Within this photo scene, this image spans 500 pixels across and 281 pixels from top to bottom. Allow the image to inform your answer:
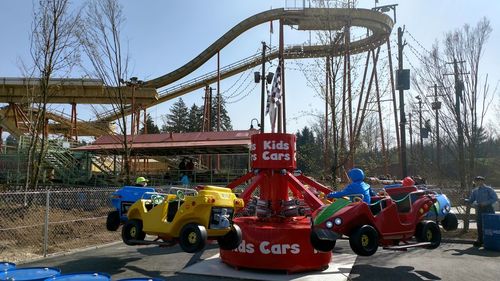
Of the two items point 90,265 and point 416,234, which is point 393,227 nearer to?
point 416,234

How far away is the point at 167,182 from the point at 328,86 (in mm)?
12360

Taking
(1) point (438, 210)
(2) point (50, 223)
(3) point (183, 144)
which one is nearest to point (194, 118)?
(3) point (183, 144)

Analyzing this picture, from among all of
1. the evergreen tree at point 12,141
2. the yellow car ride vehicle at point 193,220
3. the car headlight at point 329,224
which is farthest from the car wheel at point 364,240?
the evergreen tree at point 12,141

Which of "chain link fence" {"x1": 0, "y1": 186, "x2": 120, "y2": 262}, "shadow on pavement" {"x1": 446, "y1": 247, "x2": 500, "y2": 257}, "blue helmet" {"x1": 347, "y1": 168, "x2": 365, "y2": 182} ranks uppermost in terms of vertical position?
"blue helmet" {"x1": 347, "y1": 168, "x2": 365, "y2": 182}

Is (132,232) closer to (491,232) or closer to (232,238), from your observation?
(232,238)

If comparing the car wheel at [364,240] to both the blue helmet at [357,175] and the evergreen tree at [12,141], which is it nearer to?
the blue helmet at [357,175]

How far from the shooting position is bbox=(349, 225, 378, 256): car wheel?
7.14 metres

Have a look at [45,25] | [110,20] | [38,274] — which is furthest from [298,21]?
[38,274]

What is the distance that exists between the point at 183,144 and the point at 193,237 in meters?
20.1

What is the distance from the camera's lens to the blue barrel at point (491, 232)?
476 inches

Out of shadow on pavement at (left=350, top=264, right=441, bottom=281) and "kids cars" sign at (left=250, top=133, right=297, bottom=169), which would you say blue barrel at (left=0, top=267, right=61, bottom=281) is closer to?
"kids cars" sign at (left=250, top=133, right=297, bottom=169)

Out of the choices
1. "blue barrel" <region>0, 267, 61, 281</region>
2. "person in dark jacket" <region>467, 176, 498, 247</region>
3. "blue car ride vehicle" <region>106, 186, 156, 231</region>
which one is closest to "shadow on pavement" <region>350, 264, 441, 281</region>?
"person in dark jacket" <region>467, 176, 498, 247</region>

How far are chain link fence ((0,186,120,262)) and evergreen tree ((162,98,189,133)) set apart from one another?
67.0 metres

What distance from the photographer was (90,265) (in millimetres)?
9766
